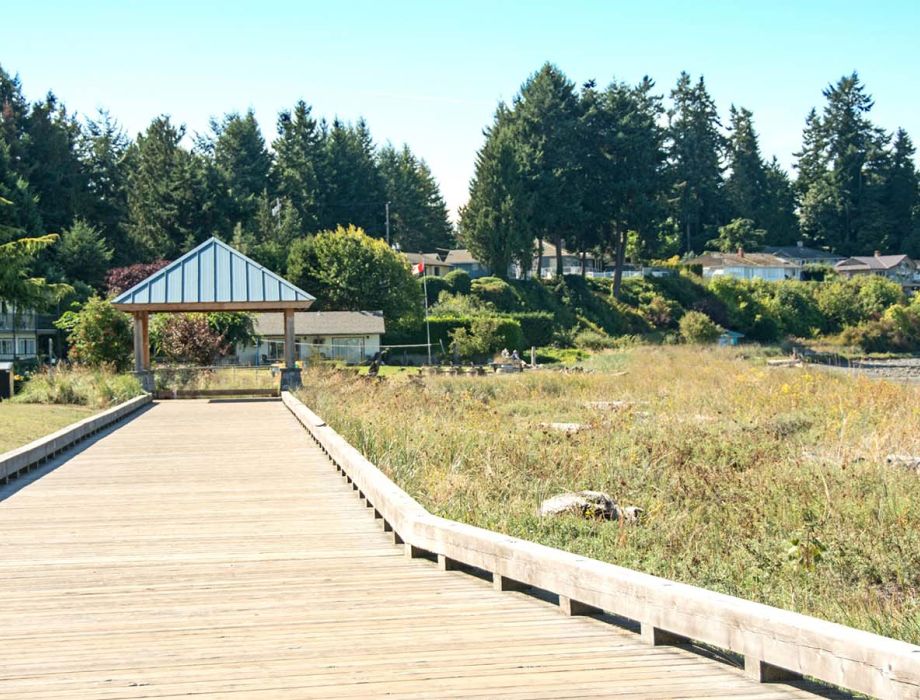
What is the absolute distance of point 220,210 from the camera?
222ft

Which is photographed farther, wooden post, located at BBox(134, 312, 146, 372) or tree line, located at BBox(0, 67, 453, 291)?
tree line, located at BBox(0, 67, 453, 291)

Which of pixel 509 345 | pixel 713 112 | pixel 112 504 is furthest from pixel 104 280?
pixel 713 112

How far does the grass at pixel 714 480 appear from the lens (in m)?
8.94

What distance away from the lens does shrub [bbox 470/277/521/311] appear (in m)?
71.3

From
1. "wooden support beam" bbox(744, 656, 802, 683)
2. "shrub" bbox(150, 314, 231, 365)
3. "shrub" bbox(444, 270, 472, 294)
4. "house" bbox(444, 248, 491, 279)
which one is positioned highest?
"house" bbox(444, 248, 491, 279)

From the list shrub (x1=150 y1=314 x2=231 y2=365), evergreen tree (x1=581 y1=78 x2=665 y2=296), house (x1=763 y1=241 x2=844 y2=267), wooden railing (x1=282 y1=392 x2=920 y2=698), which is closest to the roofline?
shrub (x1=150 y1=314 x2=231 y2=365)

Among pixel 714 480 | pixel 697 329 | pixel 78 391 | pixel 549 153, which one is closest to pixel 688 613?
pixel 714 480

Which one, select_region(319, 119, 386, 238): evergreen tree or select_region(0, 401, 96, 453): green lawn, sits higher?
select_region(319, 119, 386, 238): evergreen tree

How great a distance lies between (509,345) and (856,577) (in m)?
53.6

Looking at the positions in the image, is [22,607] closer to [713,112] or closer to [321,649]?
[321,649]

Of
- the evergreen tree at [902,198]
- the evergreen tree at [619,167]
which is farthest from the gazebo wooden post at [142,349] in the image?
the evergreen tree at [902,198]

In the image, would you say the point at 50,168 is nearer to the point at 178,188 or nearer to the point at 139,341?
the point at 178,188

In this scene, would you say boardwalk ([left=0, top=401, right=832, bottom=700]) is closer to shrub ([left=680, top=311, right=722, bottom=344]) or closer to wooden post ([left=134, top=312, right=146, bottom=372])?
wooden post ([left=134, top=312, right=146, bottom=372])

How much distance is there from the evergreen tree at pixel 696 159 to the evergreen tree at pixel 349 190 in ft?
105
